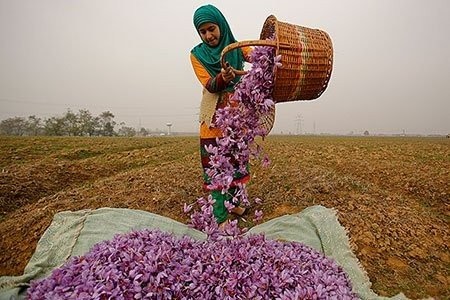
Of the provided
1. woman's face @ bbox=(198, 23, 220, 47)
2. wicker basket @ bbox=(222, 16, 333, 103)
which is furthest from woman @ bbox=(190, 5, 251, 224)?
wicker basket @ bbox=(222, 16, 333, 103)

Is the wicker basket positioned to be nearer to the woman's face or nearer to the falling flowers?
the falling flowers

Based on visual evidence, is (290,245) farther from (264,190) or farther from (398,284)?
(264,190)

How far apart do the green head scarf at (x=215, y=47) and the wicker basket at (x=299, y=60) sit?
522 millimetres

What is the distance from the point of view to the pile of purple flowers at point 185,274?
2139mm

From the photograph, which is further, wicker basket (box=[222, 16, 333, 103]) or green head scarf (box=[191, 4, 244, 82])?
green head scarf (box=[191, 4, 244, 82])

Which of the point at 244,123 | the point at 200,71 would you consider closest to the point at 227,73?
the point at 244,123

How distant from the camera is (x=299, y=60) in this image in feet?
9.80

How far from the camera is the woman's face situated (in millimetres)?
3493

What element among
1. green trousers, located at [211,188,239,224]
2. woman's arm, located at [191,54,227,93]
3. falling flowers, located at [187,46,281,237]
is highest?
woman's arm, located at [191,54,227,93]

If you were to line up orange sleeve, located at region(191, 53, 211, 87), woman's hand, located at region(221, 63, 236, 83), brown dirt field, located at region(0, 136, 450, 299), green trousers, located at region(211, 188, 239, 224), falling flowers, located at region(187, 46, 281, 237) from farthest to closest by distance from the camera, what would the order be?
green trousers, located at region(211, 188, 239, 224), orange sleeve, located at region(191, 53, 211, 87), brown dirt field, located at region(0, 136, 450, 299), woman's hand, located at region(221, 63, 236, 83), falling flowers, located at region(187, 46, 281, 237)

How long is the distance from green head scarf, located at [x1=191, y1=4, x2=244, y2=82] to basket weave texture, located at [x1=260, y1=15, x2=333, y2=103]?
0.52 meters

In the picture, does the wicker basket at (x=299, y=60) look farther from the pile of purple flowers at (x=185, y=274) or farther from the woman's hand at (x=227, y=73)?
the pile of purple flowers at (x=185, y=274)

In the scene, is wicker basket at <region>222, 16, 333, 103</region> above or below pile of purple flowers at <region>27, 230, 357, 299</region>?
above

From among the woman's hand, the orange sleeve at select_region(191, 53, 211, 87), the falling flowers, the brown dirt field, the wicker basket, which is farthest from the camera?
the orange sleeve at select_region(191, 53, 211, 87)
